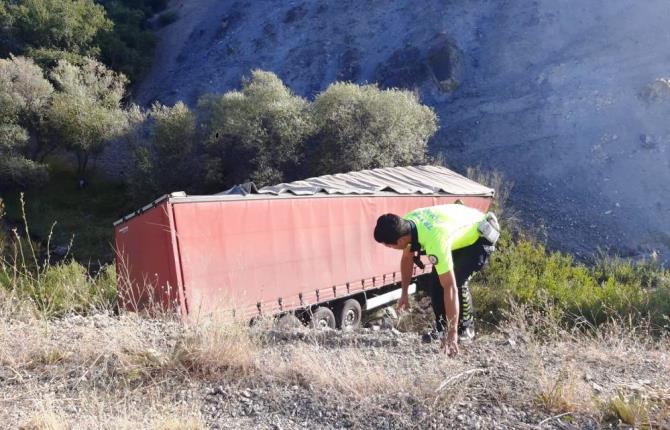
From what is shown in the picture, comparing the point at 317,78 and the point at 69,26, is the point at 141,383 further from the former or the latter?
the point at 69,26

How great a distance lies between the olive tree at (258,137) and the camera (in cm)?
2034

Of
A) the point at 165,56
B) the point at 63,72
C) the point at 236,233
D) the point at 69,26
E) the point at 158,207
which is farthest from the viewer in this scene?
the point at 165,56

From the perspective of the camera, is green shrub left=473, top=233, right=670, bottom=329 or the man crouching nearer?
the man crouching

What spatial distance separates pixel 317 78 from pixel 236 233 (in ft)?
81.0

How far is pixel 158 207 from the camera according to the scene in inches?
294

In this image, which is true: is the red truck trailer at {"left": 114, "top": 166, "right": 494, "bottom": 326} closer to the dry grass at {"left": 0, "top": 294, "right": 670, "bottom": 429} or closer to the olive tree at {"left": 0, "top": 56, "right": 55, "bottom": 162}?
the dry grass at {"left": 0, "top": 294, "right": 670, "bottom": 429}

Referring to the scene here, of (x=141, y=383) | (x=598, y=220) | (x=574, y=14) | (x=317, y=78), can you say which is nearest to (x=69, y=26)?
(x=317, y=78)

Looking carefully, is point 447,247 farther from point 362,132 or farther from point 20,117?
point 20,117

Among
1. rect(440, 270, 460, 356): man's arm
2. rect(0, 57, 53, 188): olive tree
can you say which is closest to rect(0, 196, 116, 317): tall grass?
rect(440, 270, 460, 356): man's arm

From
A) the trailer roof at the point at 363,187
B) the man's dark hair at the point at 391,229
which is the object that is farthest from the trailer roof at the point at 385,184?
the man's dark hair at the point at 391,229

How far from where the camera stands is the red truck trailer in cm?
731

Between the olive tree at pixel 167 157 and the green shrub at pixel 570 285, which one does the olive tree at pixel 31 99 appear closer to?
the olive tree at pixel 167 157

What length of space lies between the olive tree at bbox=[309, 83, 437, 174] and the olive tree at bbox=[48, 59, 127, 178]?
30.7 ft

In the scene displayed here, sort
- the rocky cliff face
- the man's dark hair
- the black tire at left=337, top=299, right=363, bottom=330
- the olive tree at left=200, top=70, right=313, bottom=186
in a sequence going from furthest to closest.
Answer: the olive tree at left=200, top=70, right=313, bottom=186 → the rocky cliff face → the black tire at left=337, top=299, right=363, bottom=330 → the man's dark hair
